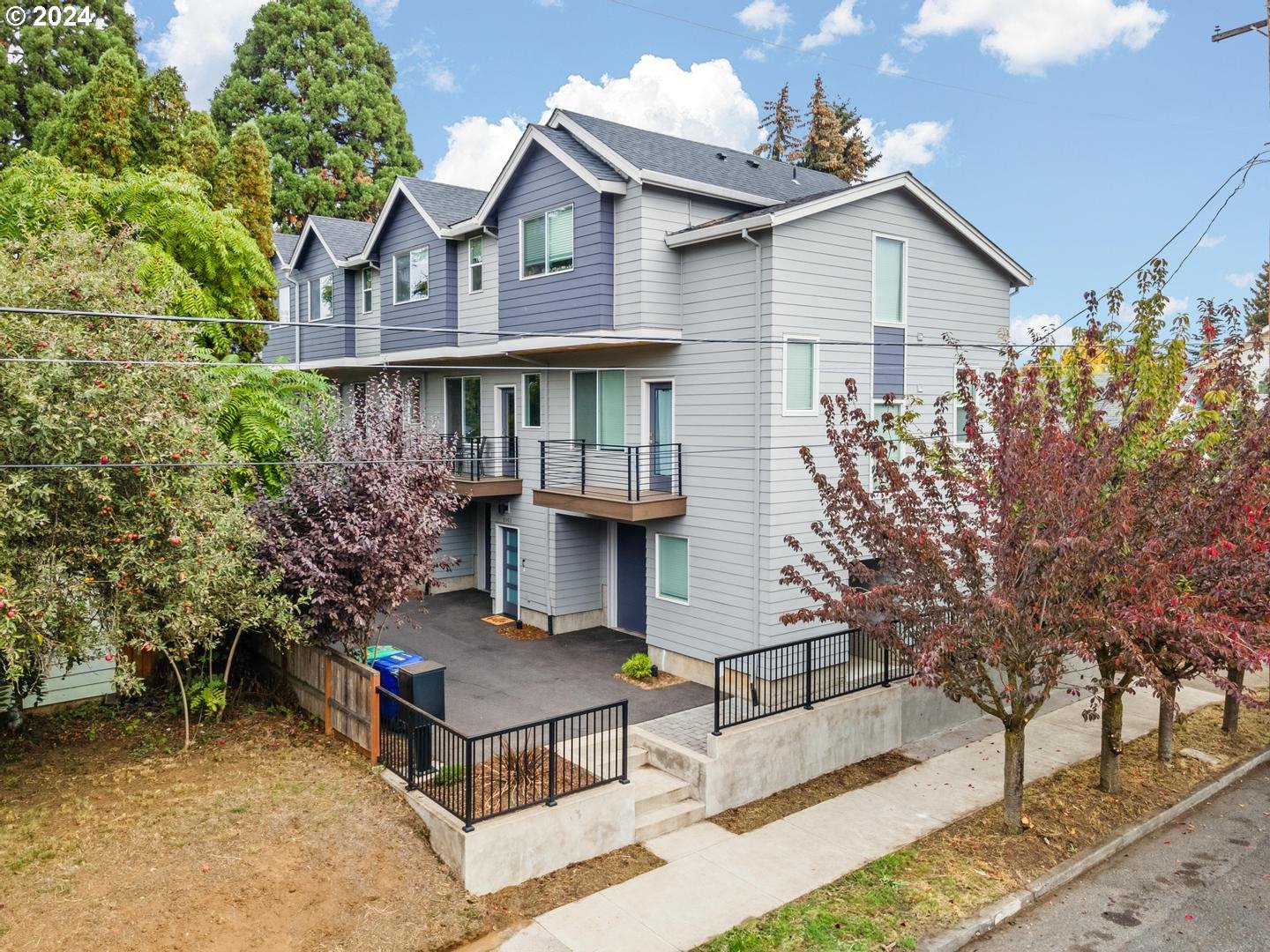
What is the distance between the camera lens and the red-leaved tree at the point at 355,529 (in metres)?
11.7

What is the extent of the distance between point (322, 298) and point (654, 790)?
1994 centimetres

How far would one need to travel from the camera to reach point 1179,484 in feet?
31.1

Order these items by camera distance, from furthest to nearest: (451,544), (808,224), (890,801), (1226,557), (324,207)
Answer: (324,207) < (451,544) < (808,224) < (890,801) < (1226,557)

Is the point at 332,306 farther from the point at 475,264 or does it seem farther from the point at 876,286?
the point at 876,286

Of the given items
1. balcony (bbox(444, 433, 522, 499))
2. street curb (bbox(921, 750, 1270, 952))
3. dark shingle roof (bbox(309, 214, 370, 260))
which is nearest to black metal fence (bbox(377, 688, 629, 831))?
street curb (bbox(921, 750, 1270, 952))

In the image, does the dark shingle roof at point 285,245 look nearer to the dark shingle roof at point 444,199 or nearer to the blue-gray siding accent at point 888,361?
the dark shingle roof at point 444,199

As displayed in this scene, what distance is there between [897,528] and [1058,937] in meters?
4.19

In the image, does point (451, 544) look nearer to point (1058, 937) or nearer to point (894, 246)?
point (894, 246)

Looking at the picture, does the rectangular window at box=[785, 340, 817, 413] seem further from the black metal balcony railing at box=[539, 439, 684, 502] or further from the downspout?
the black metal balcony railing at box=[539, 439, 684, 502]

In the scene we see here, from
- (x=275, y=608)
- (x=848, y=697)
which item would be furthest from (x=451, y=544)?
(x=848, y=697)

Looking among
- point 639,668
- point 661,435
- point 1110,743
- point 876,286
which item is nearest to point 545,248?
point 661,435

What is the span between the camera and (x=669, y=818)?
10211 millimetres

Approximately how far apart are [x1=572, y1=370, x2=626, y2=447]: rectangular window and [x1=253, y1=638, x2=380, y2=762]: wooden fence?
6816mm

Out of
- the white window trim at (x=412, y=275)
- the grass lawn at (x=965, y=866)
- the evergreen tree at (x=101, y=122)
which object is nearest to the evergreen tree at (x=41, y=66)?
the evergreen tree at (x=101, y=122)
